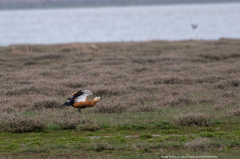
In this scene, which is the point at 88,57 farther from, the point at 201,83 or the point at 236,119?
the point at 236,119

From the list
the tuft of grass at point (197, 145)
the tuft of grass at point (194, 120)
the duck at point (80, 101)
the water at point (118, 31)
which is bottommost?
the tuft of grass at point (197, 145)

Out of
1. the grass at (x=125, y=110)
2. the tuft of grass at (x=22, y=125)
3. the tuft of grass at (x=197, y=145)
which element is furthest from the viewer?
the tuft of grass at (x=22, y=125)

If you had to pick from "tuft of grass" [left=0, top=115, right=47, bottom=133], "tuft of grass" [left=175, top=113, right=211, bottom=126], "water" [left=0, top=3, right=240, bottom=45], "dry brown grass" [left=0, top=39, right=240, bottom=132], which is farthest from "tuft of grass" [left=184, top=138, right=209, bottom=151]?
"water" [left=0, top=3, right=240, bottom=45]

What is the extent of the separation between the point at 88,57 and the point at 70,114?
13.9 meters

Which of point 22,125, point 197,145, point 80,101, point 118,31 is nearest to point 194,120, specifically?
point 197,145

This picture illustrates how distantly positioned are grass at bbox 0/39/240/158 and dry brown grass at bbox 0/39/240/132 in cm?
4

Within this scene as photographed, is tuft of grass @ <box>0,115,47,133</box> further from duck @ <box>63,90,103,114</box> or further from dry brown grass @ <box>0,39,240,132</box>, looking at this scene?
duck @ <box>63,90,103,114</box>

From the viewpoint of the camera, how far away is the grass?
7.04 m

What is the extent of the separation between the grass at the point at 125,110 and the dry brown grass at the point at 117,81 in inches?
1.5

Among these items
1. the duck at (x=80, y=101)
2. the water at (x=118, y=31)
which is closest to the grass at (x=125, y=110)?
the duck at (x=80, y=101)

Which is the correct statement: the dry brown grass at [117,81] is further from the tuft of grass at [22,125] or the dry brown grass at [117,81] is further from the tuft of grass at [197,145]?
the tuft of grass at [197,145]

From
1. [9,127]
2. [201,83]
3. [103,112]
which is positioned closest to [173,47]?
[201,83]

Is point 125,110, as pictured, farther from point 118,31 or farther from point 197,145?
point 118,31

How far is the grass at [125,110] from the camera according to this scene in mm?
7035
